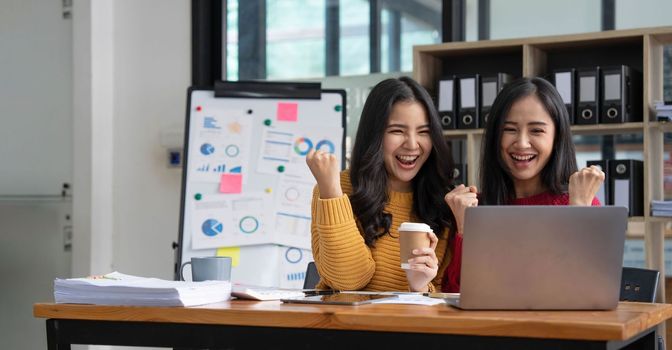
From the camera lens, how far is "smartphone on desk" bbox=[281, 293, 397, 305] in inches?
67.0

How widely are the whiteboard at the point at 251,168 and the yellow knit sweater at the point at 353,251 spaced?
63.6 inches

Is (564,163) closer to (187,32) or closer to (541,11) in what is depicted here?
(541,11)

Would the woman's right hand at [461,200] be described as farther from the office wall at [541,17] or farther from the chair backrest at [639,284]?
the office wall at [541,17]

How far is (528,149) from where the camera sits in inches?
89.1

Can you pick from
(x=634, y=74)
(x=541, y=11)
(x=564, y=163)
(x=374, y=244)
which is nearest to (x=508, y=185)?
(x=564, y=163)

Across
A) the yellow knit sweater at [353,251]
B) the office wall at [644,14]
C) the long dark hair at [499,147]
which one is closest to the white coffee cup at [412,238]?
the yellow knit sweater at [353,251]

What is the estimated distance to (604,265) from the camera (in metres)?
1.57

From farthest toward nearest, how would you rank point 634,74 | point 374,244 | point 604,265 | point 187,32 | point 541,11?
point 187,32 < point 541,11 < point 634,74 < point 374,244 < point 604,265

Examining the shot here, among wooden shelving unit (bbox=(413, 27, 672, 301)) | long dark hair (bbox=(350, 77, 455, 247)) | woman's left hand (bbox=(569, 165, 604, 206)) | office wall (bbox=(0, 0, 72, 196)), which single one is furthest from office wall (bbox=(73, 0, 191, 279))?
woman's left hand (bbox=(569, 165, 604, 206))

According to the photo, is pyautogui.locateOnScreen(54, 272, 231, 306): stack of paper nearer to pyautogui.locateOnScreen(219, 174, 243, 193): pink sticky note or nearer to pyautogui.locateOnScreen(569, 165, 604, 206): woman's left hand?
pyautogui.locateOnScreen(569, 165, 604, 206): woman's left hand

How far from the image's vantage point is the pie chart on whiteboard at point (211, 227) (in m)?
3.95

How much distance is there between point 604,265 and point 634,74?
2.44m

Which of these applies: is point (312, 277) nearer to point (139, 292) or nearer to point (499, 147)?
point (499, 147)

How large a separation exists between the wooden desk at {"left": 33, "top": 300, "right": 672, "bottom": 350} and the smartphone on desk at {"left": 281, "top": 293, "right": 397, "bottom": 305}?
0.03 m
